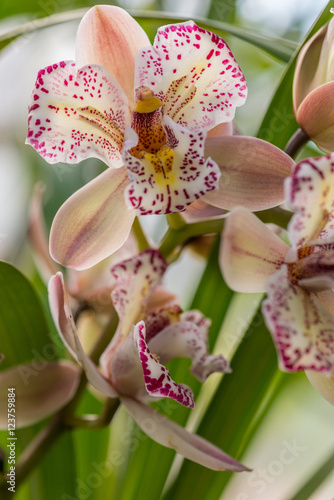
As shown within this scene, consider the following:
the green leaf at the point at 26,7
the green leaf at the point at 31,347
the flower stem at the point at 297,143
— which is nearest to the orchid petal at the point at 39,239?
the green leaf at the point at 31,347

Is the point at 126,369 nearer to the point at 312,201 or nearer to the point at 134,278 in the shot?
the point at 134,278

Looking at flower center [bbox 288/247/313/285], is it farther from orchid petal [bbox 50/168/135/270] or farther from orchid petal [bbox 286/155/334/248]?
orchid petal [bbox 50/168/135/270]

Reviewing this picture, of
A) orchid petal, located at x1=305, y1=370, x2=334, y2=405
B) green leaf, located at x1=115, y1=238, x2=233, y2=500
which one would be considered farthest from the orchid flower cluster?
green leaf, located at x1=115, y1=238, x2=233, y2=500

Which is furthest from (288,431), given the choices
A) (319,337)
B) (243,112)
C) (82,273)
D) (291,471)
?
(319,337)

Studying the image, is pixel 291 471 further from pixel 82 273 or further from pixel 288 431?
pixel 82 273

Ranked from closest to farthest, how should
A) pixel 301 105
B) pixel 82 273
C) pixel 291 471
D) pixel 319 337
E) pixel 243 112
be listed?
pixel 319 337 → pixel 301 105 → pixel 82 273 → pixel 243 112 → pixel 291 471

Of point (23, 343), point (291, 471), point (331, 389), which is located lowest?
point (291, 471)
